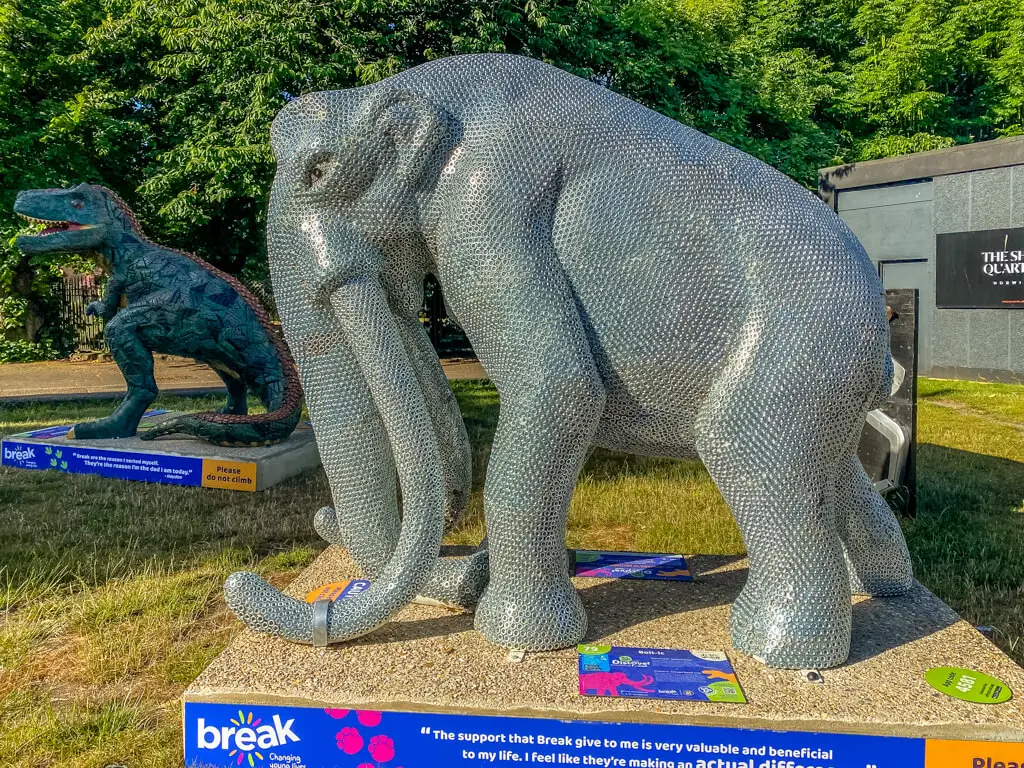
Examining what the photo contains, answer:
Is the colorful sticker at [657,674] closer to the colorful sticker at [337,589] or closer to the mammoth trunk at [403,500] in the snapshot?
the mammoth trunk at [403,500]

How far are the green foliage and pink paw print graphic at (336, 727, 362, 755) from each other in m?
5.38

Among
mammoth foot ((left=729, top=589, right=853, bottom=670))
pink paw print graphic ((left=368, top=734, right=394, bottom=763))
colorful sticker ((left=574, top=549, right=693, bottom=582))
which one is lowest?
colorful sticker ((left=574, top=549, right=693, bottom=582))

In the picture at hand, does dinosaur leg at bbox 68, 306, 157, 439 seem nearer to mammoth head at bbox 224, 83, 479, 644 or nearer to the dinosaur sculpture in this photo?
the dinosaur sculpture

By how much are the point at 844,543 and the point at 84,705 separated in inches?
103

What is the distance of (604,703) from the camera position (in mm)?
2016

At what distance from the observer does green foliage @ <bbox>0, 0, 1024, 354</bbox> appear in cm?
679

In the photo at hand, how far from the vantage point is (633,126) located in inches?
91.2

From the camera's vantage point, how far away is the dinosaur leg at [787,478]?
213cm

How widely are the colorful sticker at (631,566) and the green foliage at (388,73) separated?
453 centimetres

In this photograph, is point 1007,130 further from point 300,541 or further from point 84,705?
point 84,705

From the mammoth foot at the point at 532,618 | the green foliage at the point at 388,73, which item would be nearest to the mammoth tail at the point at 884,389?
the mammoth foot at the point at 532,618

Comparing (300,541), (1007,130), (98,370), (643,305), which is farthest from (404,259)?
(1007,130)

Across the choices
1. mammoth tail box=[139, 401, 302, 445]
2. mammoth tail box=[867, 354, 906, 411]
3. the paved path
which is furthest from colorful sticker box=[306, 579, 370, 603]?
the paved path

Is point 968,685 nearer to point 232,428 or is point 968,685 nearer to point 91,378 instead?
point 232,428
